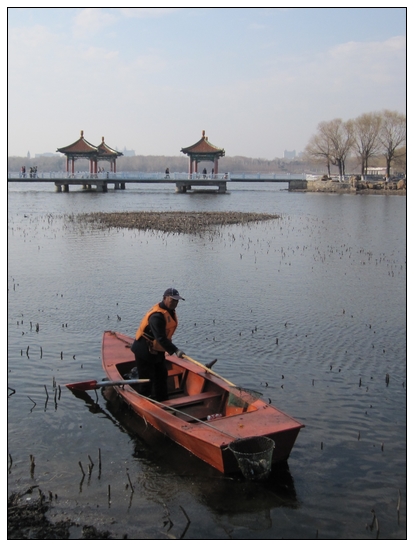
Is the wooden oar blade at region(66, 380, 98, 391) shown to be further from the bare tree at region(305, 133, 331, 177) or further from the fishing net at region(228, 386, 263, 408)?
the bare tree at region(305, 133, 331, 177)

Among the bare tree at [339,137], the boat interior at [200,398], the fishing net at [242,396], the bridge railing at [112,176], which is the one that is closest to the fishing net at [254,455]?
the boat interior at [200,398]

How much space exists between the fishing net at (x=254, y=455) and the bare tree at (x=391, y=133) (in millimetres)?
76630

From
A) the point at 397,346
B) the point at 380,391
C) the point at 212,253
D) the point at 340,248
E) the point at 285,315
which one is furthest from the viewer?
the point at 340,248

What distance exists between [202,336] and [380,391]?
4188 mm

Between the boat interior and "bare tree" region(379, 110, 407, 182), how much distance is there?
74.3 metres

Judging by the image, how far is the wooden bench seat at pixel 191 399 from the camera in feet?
28.1

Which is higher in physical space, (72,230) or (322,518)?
(72,230)

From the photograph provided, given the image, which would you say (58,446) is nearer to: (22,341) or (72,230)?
(22,341)

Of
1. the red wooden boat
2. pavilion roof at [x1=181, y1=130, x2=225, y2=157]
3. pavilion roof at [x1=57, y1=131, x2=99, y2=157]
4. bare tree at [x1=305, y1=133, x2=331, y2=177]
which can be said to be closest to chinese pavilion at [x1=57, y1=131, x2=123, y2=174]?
pavilion roof at [x1=57, y1=131, x2=99, y2=157]

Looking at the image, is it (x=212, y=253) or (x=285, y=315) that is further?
(x=212, y=253)

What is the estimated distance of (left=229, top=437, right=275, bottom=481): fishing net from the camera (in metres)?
6.79

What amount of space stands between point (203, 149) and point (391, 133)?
27.3 meters

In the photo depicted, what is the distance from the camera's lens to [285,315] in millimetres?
14461

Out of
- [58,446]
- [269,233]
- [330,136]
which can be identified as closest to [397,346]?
[58,446]
